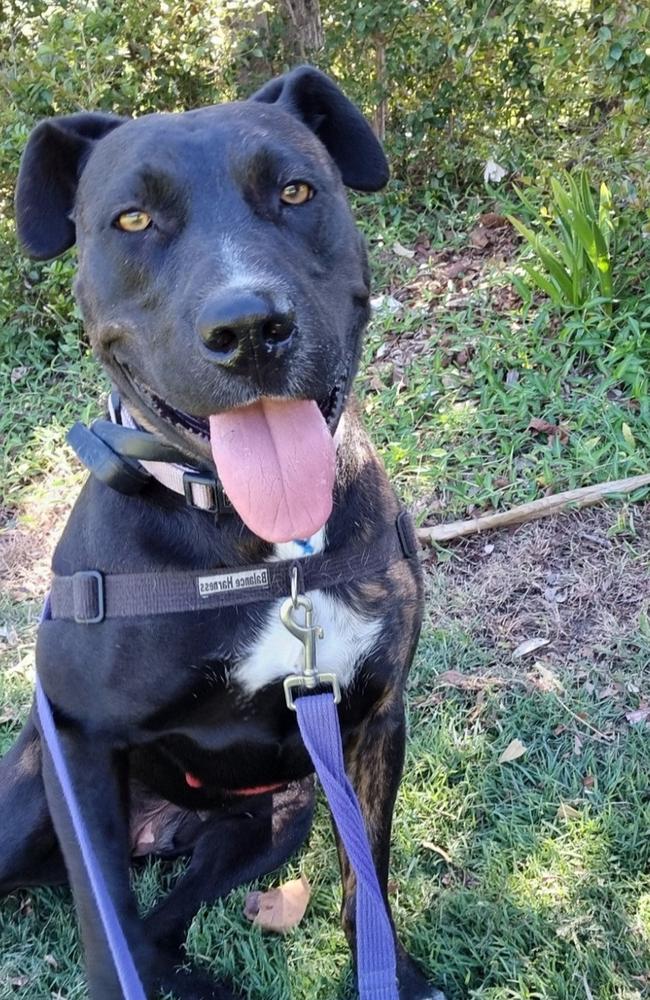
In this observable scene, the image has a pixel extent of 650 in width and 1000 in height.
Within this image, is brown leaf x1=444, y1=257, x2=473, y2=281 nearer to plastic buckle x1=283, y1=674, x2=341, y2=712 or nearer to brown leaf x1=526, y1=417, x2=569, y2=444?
brown leaf x1=526, y1=417, x2=569, y2=444

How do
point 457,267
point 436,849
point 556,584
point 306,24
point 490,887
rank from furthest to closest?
point 306,24 < point 457,267 < point 556,584 < point 436,849 < point 490,887

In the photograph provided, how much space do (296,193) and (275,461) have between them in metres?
0.59

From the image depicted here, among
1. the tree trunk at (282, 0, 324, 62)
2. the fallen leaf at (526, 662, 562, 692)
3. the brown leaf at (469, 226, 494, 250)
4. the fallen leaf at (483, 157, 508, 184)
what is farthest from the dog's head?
the tree trunk at (282, 0, 324, 62)

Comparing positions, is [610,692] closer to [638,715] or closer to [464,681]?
[638,715]

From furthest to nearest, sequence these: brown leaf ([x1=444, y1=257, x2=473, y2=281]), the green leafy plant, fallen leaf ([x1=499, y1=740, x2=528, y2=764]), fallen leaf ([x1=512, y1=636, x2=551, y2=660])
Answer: brown leaf ([x1=444, y1=257, x2=473, y2=281]) → the green leafy plant → fallen leaf ([x1=512, y1=636, x2=551, y2=660]) → fallen leaf ([x1=499, y1=740, x2=528, y2=764])

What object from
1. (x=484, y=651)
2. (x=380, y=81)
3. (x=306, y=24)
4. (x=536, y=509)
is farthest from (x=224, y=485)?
(x=306, y=24)

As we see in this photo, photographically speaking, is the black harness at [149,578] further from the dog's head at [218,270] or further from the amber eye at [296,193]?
the amber eye at [296,193]

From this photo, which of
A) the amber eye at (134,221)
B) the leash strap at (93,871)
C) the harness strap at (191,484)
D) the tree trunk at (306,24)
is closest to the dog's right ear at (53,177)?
the amber eye at (134,221)

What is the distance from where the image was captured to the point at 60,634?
2.17m

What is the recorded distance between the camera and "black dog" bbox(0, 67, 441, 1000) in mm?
1816

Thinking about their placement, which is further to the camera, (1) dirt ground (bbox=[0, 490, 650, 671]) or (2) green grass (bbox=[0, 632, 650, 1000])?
(1) dirt ground (bbox=[0, 490, 650, 671])

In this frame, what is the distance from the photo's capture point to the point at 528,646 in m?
3.35

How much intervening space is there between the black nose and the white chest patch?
61 centimetres

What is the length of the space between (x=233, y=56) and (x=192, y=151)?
4120mm
